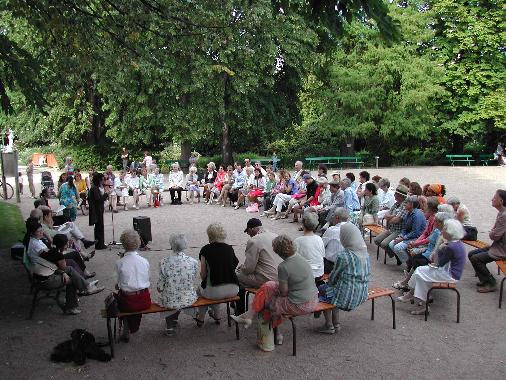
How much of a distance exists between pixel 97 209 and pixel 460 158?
1194 inches

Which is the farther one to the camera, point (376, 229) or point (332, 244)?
point (376, 229)

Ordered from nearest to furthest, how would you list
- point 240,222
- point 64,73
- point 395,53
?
point 64,73 < point 240,222 < point 395,53

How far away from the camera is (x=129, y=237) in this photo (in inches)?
242

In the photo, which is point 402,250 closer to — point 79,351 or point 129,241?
point 129,241

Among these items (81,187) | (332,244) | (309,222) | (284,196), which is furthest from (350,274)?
(81,187)

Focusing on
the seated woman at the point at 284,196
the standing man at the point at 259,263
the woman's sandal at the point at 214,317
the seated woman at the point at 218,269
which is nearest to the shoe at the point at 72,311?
the woman's sandal at the point at 214,317

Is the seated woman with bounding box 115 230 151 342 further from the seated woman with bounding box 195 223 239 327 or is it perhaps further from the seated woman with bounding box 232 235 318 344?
the seated woman with bounding box 232 235 318 344

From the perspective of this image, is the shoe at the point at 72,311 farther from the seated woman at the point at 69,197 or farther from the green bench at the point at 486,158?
the green bench at the point at 486,158

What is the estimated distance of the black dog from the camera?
567cm

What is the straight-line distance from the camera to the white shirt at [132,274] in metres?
5.95

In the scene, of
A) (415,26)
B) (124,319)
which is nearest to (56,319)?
(124,319)

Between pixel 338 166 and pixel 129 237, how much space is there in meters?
27.7

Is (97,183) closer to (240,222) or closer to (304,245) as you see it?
(240,222)

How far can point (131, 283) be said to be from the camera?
5941 millimetres
